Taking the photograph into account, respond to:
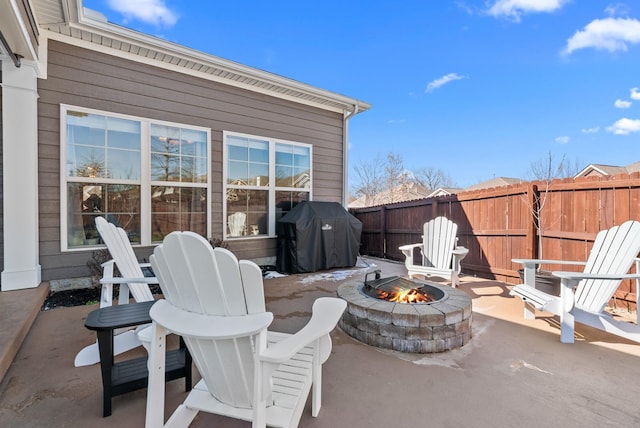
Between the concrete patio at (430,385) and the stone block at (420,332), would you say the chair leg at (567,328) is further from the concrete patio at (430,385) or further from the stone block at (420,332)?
the stone block at (420,332)

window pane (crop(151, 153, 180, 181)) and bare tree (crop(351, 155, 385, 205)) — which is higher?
bare tree (crop(351, 155, 385, 205))

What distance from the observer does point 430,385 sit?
6.38 feet

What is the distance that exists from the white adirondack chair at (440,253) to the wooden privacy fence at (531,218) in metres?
0.78

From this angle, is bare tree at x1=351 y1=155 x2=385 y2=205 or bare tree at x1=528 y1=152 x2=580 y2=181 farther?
bare tree at x1=351 y1=155 x2=385 y2=205

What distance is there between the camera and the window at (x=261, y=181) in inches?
214

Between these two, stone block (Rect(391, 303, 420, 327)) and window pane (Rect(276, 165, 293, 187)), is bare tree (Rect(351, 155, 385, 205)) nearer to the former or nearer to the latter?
window pane (Rect(276, 165, 293, 187))

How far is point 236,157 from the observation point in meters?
5.47

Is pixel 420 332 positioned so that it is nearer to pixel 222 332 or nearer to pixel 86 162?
pixel 222 332

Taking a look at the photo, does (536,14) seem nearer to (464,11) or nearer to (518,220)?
(464,11)

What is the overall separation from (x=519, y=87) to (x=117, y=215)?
49.9 feet

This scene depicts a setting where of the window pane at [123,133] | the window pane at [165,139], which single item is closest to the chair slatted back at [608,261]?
the window pane at [165,139]

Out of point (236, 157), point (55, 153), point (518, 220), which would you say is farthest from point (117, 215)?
point (518, 220)

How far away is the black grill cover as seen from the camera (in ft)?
17.5

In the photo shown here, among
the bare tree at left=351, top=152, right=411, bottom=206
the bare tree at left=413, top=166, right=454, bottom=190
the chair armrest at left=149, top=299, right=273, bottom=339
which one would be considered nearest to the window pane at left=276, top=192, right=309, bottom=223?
the chair armrest at left=149, top=299, right=273, bottom=339
